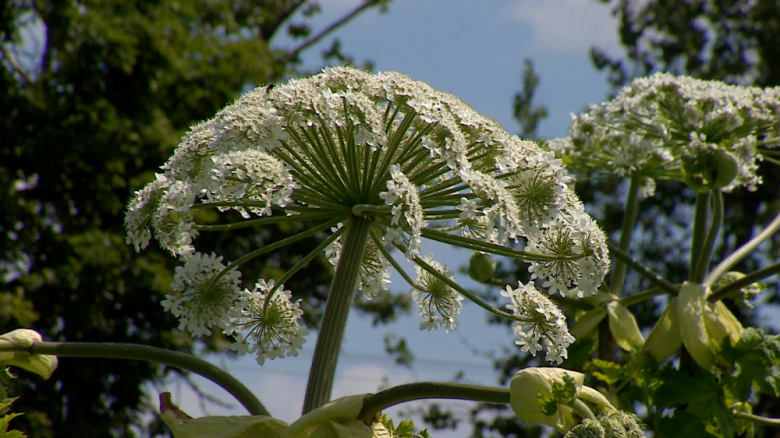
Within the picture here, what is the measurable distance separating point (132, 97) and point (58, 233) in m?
2.73

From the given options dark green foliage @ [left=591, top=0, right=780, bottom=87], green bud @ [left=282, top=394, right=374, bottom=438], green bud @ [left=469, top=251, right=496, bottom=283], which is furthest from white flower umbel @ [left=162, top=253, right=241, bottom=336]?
dark green foliage @ [left=591, top=0, right=780, bottom=87]

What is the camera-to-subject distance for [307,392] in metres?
1.90

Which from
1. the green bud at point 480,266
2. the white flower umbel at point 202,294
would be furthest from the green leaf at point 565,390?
the green bud at point 480,266

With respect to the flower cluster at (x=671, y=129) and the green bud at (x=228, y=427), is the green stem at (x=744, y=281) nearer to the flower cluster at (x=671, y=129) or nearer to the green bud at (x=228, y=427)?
the flower cluster at (x=671, y=129)

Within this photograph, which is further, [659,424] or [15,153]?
[15,153]

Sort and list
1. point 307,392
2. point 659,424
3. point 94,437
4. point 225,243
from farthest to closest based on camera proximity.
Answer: point 225,243
point 94,437
point 659,424
point 307,392

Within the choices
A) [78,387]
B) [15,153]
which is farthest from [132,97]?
[78,387]

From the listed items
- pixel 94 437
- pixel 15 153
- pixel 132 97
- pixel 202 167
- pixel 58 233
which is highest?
pixel 132 97

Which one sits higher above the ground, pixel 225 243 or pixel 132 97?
pixel 132 97

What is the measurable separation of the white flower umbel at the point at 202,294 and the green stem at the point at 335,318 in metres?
0.31

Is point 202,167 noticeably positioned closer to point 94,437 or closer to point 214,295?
point 214,295

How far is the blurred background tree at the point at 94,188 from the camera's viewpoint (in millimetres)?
11484

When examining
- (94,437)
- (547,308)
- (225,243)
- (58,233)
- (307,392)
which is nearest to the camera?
(307,392)

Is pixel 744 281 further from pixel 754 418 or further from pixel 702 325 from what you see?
pixel 754 418
